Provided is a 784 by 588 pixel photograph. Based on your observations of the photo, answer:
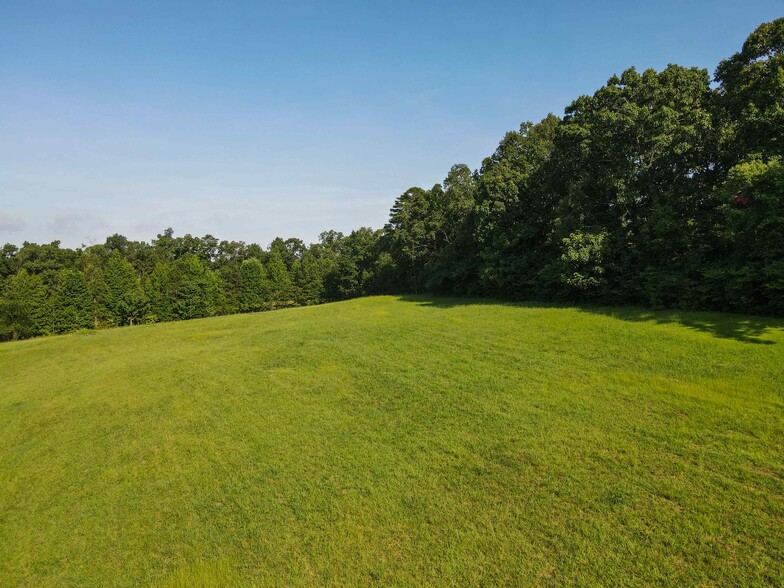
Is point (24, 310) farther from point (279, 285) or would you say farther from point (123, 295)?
point (279, 285)

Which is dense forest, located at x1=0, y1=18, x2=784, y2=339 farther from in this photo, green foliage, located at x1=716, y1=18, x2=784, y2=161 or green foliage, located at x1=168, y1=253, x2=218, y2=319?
green foliage, located at x1=168, y1=253, x2=218, y2=319

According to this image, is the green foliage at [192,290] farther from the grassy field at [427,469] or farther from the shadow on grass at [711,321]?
the shadow on grass at [711,321]

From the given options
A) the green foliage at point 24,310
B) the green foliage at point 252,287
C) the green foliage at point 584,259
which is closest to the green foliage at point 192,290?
the green foliage at point 252,287

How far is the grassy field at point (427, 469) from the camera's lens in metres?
5.89

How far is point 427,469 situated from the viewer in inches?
327

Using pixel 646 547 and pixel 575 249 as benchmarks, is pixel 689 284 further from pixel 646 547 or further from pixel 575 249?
pixel 646 547

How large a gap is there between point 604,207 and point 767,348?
1380 cm

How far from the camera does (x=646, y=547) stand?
570 cm

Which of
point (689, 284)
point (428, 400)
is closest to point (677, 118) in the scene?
point (689, 284)

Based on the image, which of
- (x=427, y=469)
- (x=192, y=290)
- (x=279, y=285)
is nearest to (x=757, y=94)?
(x=427, y=469)

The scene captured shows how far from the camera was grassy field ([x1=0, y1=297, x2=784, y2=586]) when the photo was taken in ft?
19.3

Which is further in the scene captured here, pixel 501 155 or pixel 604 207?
pixel 501 155

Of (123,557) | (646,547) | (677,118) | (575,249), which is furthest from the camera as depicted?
(575,249)

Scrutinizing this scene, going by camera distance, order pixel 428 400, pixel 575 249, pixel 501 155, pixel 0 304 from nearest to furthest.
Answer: pixel 428 400, pixel 575 249, pixel 501 155, pixel 0 304
